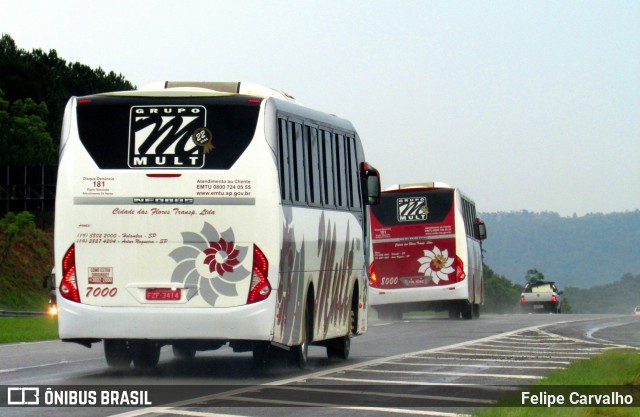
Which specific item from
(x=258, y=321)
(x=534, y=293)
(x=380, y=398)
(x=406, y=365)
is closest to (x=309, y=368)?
(x=406, y=365)

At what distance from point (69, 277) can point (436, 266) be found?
81.9ft

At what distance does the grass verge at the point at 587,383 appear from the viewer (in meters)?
11.4

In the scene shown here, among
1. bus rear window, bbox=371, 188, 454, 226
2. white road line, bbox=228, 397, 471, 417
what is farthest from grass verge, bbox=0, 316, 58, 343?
white road line, bbox=228, 397, 471, 417

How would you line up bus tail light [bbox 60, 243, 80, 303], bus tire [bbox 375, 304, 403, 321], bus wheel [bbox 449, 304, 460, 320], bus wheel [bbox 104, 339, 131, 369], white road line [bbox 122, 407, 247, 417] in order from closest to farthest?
white road line [bbox 122, 407, 247, 417] → bus tail light [bbox 60, 243, 80, 303] → bus wheel [bbox 104, 339, 131, 369] → bus tire [bbox 375, 304, 403, 321] → bus wheel [bbox 449, 304, 460, 320]

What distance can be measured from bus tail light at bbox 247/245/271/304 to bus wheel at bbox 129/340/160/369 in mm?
2225

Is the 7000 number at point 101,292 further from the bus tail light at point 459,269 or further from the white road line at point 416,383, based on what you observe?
the bus tail light at point 459,269

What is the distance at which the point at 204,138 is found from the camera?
Answer: 16156mm

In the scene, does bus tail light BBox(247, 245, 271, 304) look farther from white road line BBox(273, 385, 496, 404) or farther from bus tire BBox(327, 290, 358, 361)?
bus tire BBox(327, 290, 358, 361)

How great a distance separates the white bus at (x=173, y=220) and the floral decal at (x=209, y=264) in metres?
0.01

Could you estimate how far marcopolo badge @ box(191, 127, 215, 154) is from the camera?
635 inches

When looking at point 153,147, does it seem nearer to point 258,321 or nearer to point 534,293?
point 258,321

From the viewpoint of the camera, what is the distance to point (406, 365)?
18312 millimetres

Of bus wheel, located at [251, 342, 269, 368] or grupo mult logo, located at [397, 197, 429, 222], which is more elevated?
grupo mult logo, located at [397, 197, 429, 222]

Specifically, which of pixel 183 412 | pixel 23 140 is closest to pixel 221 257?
pixel 183 412
